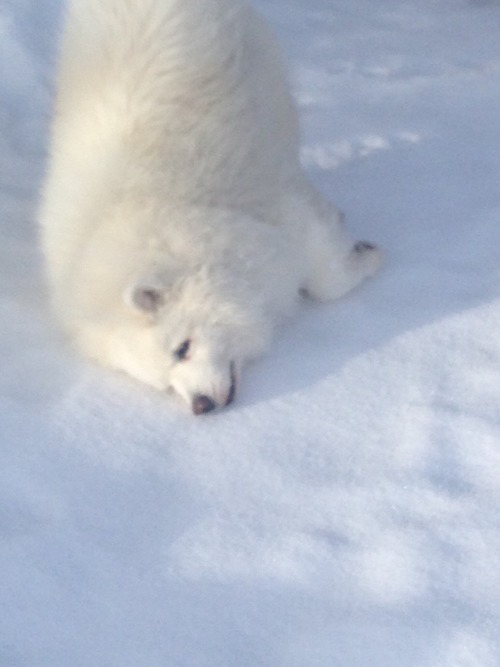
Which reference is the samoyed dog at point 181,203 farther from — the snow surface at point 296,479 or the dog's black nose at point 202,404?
the snow surface at point 296,479

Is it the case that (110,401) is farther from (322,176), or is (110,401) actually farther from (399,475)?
(322,176)

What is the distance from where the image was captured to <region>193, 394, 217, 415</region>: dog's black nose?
4004 millimetres

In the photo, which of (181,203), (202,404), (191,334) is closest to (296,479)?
(202,404)

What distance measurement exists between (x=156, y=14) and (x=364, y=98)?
Result: 6.76 ft

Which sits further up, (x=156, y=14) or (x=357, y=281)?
(x=156, y=14)

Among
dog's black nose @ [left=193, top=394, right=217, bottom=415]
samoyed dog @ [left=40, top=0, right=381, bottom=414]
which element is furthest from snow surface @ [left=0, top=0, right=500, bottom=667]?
samoyed dog @ [left=40, top=0, right=381, bottom=414]

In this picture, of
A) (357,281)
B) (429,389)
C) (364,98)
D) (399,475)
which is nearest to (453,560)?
(399,475)

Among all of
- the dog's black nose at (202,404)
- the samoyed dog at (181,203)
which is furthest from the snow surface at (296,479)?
the samoyed dog at (181,203)

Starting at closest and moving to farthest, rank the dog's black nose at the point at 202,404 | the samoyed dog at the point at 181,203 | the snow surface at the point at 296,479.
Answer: the snow surface at the point at 296,479 → the dog's black nose at the point at 202,404 → the samoyed dog at the point at 181,203

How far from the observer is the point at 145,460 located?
3770 millimetres

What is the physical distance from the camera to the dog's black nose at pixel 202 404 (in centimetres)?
400

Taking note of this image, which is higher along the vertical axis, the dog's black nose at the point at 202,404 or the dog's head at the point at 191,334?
the dog's head at the point at 191,334

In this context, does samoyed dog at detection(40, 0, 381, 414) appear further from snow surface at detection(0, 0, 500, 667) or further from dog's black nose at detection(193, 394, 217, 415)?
snow surface at detection(0, 0, 500, 667)

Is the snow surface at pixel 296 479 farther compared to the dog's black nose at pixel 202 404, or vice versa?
the dog's black nose at pixel 202 404
